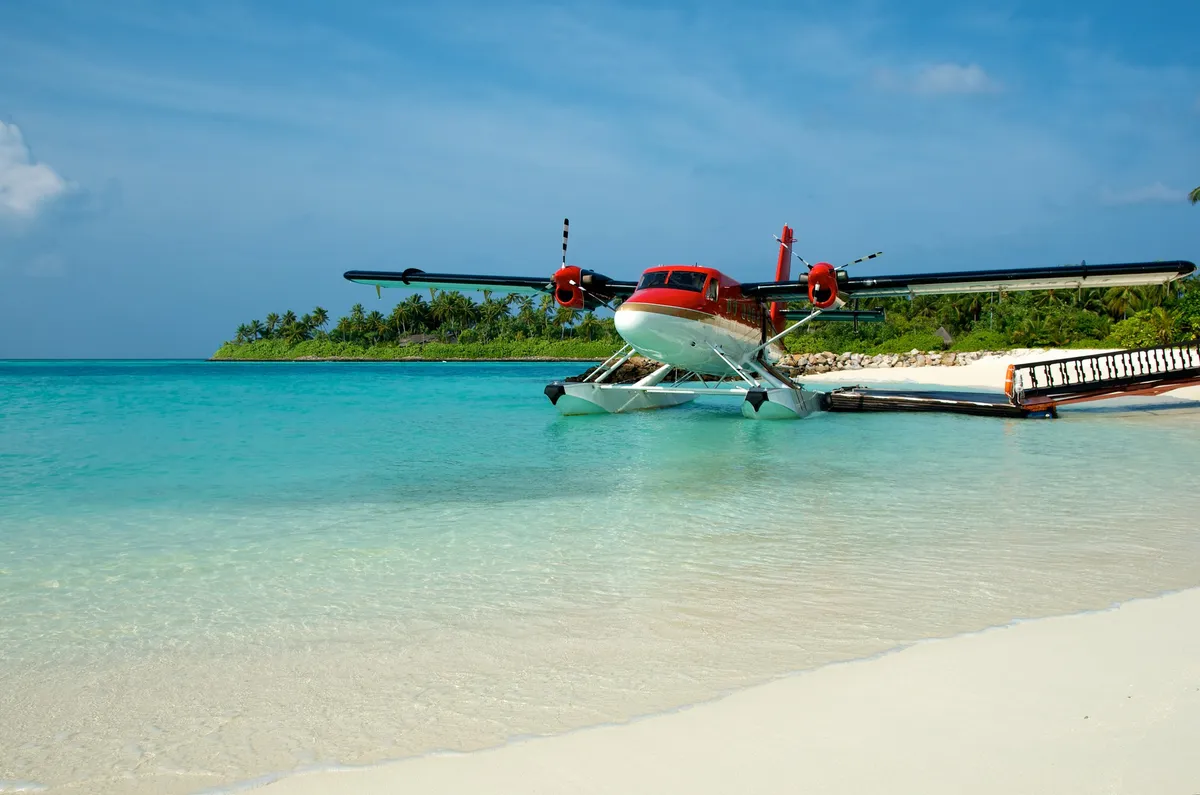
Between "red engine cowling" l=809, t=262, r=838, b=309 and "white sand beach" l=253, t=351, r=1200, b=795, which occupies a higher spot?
"red engine cowling" l=809, t=262, r=838, b=309

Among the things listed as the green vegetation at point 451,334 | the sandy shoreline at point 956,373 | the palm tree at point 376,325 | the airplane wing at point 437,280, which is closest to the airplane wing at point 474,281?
the airplane wing at point 437,280

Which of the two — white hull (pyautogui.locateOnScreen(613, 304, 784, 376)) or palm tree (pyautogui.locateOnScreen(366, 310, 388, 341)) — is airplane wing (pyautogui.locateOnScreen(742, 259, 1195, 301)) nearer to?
white hull (pyautogui.locateOnScreen(613, 304, 784, 376))

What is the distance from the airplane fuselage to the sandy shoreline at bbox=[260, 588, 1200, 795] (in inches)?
469

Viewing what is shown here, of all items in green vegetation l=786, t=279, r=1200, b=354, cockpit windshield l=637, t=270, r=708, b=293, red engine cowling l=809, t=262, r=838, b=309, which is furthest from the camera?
green vegetation l=786, t=279, r=1200, b=354

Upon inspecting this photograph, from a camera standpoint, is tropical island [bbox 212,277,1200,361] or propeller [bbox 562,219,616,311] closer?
propeller [bbox 562,219,616,311]

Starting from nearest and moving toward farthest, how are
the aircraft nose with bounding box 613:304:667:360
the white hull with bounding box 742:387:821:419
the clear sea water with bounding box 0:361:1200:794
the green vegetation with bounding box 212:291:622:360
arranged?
the clear sea water with bounding box 0:361:1200:794, the aircraft nose with bounding box 613:304:667:360, the white hull with bounding box 742:387:821:419, the green vegetation with bounding box 212:291:622:360

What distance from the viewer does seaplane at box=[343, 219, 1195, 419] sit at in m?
14.9

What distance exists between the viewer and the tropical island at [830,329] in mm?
42812

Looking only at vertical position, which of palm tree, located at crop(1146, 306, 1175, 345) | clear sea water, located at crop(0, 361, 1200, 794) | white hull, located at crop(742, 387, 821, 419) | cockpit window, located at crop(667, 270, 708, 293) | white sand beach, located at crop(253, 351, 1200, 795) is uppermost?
palm tree, located at crop(1146, 306, 1175, 345)

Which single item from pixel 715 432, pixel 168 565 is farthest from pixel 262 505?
pixel 715 432

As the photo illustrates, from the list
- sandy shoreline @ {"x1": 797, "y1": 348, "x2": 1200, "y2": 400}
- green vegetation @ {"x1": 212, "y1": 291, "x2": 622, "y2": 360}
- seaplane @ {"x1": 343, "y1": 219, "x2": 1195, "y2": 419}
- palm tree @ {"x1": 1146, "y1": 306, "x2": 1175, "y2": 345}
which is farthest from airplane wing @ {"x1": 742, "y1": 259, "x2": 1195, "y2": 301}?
green vegetation @ {"x1": 212, "y1": 291, "x2": 622, "y2": 360}

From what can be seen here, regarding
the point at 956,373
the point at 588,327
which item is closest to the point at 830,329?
the point at 956,373

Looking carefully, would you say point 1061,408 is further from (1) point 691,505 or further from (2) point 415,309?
(2) point 415,309

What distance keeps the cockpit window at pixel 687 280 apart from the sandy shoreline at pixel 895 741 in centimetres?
1250
